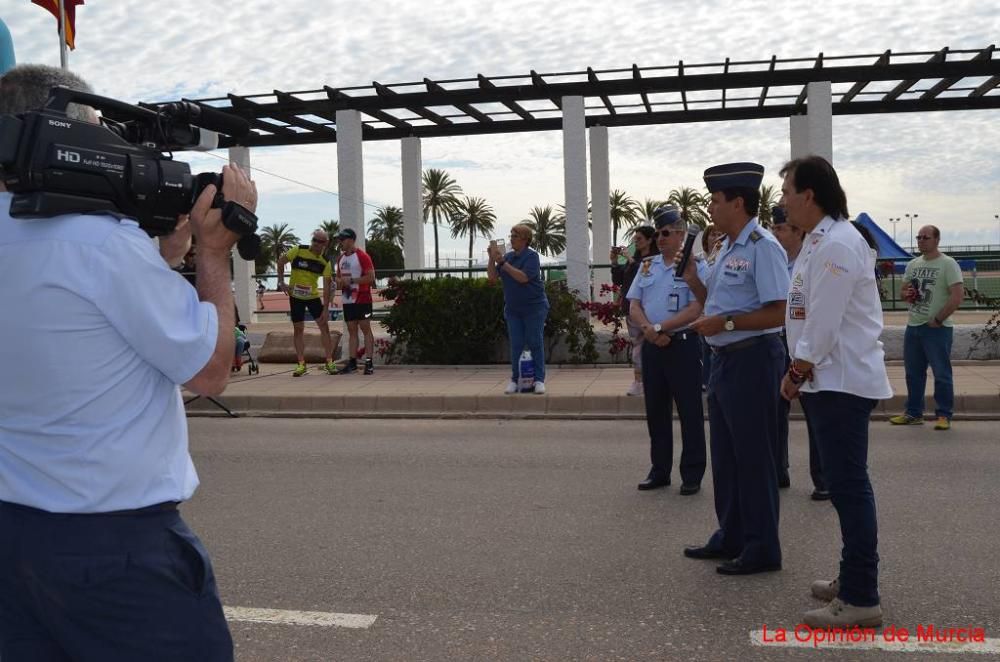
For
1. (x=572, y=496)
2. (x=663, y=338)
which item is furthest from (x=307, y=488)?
(x=663, y=338)

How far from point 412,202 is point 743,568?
15550 millimetres

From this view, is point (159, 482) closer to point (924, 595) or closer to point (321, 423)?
point (924, 595)

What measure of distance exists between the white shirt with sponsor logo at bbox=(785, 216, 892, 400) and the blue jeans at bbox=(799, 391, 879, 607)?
0.07m

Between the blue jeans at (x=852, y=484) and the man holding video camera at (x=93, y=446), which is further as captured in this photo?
the blue jeans at (x=852, y=484)

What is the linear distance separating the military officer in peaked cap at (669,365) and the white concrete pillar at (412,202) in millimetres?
12756

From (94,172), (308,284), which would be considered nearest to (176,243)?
(94,172)

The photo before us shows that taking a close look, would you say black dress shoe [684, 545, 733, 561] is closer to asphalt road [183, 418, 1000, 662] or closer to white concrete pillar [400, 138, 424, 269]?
asphalt road [183, 418, 1000, 662]

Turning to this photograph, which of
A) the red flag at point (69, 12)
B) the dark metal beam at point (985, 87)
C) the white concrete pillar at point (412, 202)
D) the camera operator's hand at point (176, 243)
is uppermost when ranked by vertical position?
the red flag at point (69, 12)

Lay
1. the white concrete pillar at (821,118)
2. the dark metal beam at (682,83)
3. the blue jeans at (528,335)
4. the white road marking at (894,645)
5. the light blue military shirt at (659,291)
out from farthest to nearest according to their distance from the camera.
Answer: the white concrete pillar at (821,118)
the dark metal beam at (682,83)
the blue jeans at (528,335)
the light blue military shirt at (659,291)
the white road marking at (894,645)

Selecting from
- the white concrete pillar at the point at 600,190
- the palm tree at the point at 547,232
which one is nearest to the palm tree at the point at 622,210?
the palm tree at the point at 547,232

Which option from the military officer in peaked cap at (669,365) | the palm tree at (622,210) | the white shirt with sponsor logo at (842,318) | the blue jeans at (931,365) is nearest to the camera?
the white shirt with sponsor logo at (842,318)

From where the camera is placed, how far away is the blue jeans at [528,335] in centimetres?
1127

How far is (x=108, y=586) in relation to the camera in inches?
78.3

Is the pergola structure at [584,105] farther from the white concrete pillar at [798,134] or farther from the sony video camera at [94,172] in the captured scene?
the sony video camera at [94,172]
